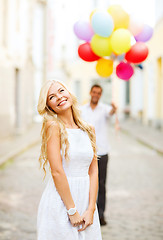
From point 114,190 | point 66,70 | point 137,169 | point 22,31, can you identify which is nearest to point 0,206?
point 114,190

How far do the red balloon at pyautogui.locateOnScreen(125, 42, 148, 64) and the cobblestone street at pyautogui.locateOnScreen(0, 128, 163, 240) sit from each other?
2.06m

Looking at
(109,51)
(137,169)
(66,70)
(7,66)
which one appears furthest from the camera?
(66,70)

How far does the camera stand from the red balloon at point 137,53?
13.7 ft

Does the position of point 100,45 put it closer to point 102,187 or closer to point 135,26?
point 135,26

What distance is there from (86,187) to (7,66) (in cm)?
1216

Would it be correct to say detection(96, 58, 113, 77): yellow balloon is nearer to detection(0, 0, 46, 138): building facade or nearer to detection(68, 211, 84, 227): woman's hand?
detection(68, 211, 84, 227): woman's hand

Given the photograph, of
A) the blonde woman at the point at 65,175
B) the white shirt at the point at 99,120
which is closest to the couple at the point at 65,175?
the blonde woman at the point at 65,175

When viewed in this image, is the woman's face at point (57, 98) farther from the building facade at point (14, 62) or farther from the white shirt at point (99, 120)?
the building facade at point (14, 62)

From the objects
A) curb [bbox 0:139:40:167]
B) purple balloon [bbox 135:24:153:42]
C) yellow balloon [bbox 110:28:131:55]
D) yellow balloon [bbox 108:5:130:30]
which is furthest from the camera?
curb [bbox 0:139:40:167]

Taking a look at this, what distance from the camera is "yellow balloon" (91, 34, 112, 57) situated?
166 inches

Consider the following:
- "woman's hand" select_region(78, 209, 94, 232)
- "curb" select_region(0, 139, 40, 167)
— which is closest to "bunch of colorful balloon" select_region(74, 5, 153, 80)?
"woman's hand" select_region(78, 209, 94, 232)

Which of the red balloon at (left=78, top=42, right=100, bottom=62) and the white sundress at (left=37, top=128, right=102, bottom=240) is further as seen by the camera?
the red balloon at (left=78, top=42, right=100, bottom=62)

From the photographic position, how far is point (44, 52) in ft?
102

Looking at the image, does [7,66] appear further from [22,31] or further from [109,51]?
[109,51]
